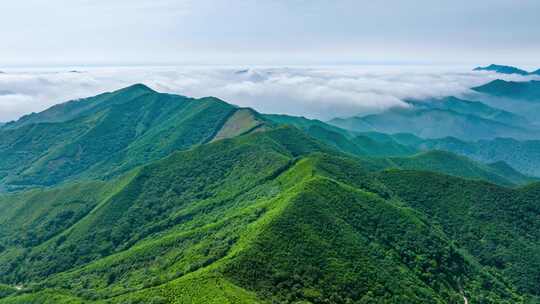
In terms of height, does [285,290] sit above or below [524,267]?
above

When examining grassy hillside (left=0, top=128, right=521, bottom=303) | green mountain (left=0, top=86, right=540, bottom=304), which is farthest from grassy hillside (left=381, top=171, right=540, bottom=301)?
grassy hillside (left=0, top=128, right=521, bottom=303)

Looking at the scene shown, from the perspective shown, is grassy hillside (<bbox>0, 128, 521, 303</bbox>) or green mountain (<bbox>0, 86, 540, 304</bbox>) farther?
green mountain (<bbox>0, 86, 540, 304</bbox>)

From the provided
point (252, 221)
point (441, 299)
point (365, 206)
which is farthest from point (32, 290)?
point (441, 299)

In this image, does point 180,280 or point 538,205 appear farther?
point 538,205

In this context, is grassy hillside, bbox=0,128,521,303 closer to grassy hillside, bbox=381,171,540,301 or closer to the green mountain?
the green mountain

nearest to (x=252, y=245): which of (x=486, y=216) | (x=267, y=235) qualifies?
(x=267, y=235)

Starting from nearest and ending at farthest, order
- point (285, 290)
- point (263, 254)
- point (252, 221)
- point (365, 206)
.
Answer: point (285, 290) → point (263, 254) → point (252, 221) → point (365, 206)

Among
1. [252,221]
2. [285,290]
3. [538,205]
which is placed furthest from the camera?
[538,205]

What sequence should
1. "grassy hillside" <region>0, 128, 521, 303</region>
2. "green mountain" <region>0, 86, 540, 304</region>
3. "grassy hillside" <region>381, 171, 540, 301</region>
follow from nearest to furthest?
"grassy hillside" <region>0, 128, 521, 303</region> → "green mountain" <region>0, 86, 540, 304</region> → "grassy hillside" <region>381, 171, 540, 301</region>

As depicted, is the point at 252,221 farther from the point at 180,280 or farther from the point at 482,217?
the point at 482,217
